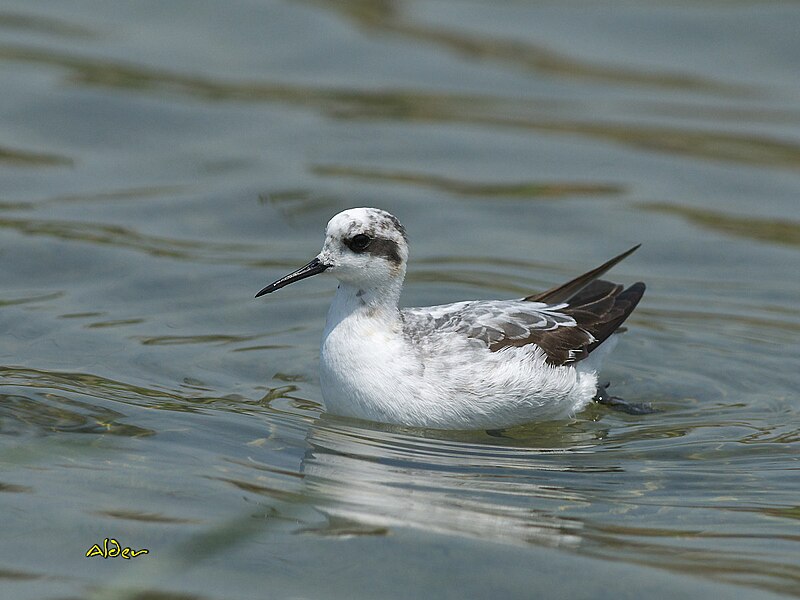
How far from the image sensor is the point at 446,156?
13953mm

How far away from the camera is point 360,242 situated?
825 cm

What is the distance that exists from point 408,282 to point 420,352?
2.90 m

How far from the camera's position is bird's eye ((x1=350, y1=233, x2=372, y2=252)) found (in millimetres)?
8227

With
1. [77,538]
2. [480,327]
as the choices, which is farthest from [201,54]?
[77,538]

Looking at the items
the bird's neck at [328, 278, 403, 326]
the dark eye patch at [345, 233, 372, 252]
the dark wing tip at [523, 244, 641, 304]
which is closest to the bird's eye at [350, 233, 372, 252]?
the dark eye patch at [345, 233, 372, 252]

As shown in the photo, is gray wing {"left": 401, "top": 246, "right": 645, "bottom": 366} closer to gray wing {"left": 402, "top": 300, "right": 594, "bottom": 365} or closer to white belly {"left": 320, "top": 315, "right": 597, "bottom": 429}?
gray wing {"left": 402, "top": 300, "right": 594, "bottom": 365}

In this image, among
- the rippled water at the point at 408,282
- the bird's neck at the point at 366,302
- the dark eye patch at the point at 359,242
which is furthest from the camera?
the bird's neck at the point at 366,302

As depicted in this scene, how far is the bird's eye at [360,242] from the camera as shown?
8.23 m

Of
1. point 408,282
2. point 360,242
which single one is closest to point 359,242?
point 360,242

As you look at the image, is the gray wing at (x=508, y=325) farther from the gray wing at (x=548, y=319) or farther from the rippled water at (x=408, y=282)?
the rippled water at (x=408, y=282)

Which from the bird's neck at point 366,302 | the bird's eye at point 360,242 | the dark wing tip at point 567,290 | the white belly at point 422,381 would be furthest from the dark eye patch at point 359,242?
the dark wing tip at point 567,290
